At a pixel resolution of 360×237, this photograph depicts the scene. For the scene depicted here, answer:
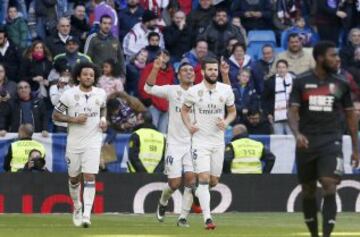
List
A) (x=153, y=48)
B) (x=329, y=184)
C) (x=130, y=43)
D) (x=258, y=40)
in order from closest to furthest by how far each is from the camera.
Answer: (x=329, y=184), (x=153, y=48), (x=130, y=43), (x=258, y=40)

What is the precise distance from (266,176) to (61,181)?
376 cm

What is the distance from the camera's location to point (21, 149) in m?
24.9

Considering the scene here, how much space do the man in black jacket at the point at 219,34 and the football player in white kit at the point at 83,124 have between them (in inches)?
380

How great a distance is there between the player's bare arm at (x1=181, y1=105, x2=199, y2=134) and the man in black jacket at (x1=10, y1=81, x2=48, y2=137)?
22.7ft

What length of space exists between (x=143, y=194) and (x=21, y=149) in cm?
235

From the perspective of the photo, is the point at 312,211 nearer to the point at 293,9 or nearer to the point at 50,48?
the point at 50,48

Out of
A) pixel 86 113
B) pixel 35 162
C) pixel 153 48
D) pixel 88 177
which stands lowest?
pixel 88 177

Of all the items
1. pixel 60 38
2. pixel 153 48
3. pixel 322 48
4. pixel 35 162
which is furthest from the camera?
pixel 153 48

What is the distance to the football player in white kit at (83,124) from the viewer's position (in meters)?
19.8

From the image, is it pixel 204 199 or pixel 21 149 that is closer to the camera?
pixel 204 199

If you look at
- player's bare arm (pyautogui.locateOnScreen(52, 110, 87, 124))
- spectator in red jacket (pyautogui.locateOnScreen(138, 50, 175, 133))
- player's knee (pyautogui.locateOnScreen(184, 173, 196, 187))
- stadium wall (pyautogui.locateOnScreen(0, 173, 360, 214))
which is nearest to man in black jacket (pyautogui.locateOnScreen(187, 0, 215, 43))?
spectator in red jacket (pyautogui.locateOnScreen(138, 50, 175, 133))

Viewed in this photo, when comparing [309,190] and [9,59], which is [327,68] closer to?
[309,190]

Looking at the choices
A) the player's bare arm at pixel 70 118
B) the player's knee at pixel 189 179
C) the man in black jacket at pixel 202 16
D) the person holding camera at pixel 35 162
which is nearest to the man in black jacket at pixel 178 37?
the man in black jacket at pixel 202 16

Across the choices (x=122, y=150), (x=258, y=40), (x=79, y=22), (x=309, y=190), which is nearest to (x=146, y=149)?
(x=122, y=150)
